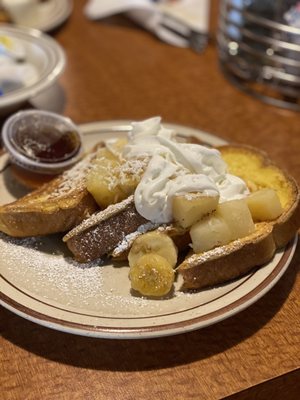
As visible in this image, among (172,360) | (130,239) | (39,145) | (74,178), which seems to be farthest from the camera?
(39,145)

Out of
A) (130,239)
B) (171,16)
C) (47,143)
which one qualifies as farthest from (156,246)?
(171,16)

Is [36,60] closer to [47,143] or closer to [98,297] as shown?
[47,143]

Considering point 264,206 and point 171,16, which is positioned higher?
point 264,206

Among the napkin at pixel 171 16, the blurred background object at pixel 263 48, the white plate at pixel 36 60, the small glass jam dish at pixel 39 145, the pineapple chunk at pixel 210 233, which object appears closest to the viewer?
the pineapple chunk at pixel 210 233

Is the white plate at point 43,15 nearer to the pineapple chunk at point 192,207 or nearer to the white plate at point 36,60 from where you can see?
the white plate at point 36,60

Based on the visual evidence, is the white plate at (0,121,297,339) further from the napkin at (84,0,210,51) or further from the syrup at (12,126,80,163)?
the napkin at (84,0,210,51)

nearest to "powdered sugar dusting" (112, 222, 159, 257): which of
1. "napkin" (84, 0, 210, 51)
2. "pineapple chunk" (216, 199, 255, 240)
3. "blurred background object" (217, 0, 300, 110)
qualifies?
"pineapple chunk" (216, 199, 255, 240)

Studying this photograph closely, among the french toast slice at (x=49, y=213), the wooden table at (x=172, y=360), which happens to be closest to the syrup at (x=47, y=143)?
the french toast slice at (x=49, y=213)
